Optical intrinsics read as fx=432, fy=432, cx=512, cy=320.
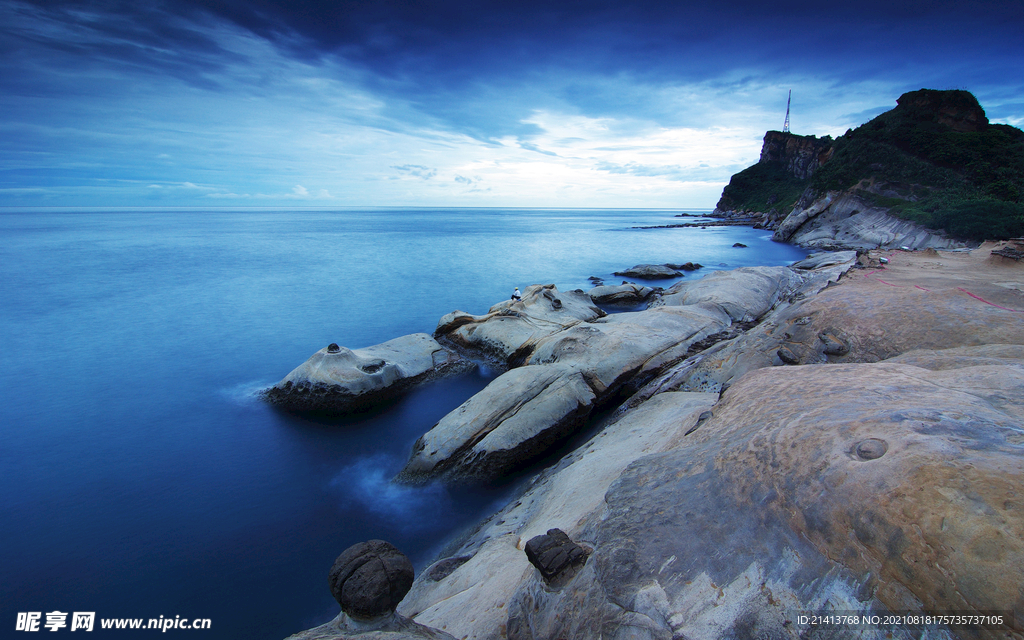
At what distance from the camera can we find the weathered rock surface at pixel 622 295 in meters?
21.8

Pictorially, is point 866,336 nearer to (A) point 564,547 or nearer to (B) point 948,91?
(A) point 564,547

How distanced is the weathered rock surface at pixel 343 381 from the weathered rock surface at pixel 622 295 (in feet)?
38.2

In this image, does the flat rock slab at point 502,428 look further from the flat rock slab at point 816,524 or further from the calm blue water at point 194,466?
the flat rock slab at point 816,524

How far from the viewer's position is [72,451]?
10547 mm

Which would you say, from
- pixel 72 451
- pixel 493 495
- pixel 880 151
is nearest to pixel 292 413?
pixel 72 451

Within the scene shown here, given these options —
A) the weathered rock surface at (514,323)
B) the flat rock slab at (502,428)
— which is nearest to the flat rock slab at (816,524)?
the flat rock slab at (502,428)

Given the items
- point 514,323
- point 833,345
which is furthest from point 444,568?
point 514,323

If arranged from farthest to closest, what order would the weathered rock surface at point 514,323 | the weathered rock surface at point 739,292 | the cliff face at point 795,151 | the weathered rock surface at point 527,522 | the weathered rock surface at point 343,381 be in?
the cliff face at point 795,151
the weathered rock surface at point 739,292
the weathered rock surface at point 514,323
the weathered rock surface at point 343,381
the weathered rock surface at point 527,522

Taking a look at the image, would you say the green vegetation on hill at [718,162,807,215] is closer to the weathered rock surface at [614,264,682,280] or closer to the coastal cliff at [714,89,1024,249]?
the coastal cliff at [714,89,1024,249]

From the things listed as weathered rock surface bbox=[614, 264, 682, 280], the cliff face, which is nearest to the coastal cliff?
weathered rock surface bbox=[614, 264, 682, 280]

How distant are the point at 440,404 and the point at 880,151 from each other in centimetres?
5742

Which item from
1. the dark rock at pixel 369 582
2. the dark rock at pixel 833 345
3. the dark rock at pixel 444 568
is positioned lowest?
the dark rock at pixel 444 568

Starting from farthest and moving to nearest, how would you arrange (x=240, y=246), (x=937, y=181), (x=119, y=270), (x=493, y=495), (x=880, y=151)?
(x=240, y=246) < (x=880, y=151) < (x=937, y=181) < (x=119, y=270) < (x=493, y=495)

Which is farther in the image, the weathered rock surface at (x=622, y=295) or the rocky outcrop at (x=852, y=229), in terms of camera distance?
the rocky outcrop at (x=852, y=229)
